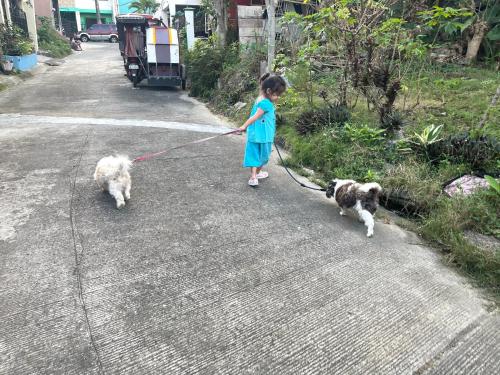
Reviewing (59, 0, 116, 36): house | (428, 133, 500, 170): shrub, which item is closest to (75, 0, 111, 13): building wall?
(59, 0, 116, 36): house

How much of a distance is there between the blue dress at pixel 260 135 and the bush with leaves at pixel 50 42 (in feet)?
69.9

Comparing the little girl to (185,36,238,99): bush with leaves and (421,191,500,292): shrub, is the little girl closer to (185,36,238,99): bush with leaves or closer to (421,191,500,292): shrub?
(421,191,500,292): shrub

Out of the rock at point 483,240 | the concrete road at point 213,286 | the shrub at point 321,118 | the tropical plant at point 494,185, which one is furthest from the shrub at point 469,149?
the shrub at point 321,118

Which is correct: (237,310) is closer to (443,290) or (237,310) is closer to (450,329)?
(450,329)

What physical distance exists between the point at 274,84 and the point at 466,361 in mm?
3297

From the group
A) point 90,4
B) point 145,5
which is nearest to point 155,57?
point 145,5

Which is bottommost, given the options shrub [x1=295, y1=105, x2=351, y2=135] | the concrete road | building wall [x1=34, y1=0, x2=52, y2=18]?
the concrete road

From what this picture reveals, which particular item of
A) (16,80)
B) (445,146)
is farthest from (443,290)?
(16,80)

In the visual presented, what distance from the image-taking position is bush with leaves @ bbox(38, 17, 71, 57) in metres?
21.7

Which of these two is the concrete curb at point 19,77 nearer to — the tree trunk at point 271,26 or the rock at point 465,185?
the tree trunk at point 271,26

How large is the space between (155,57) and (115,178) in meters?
9.19

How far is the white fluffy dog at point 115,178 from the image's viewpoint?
3887 mm

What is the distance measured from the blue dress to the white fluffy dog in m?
1.59

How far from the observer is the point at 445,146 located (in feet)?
15.1
